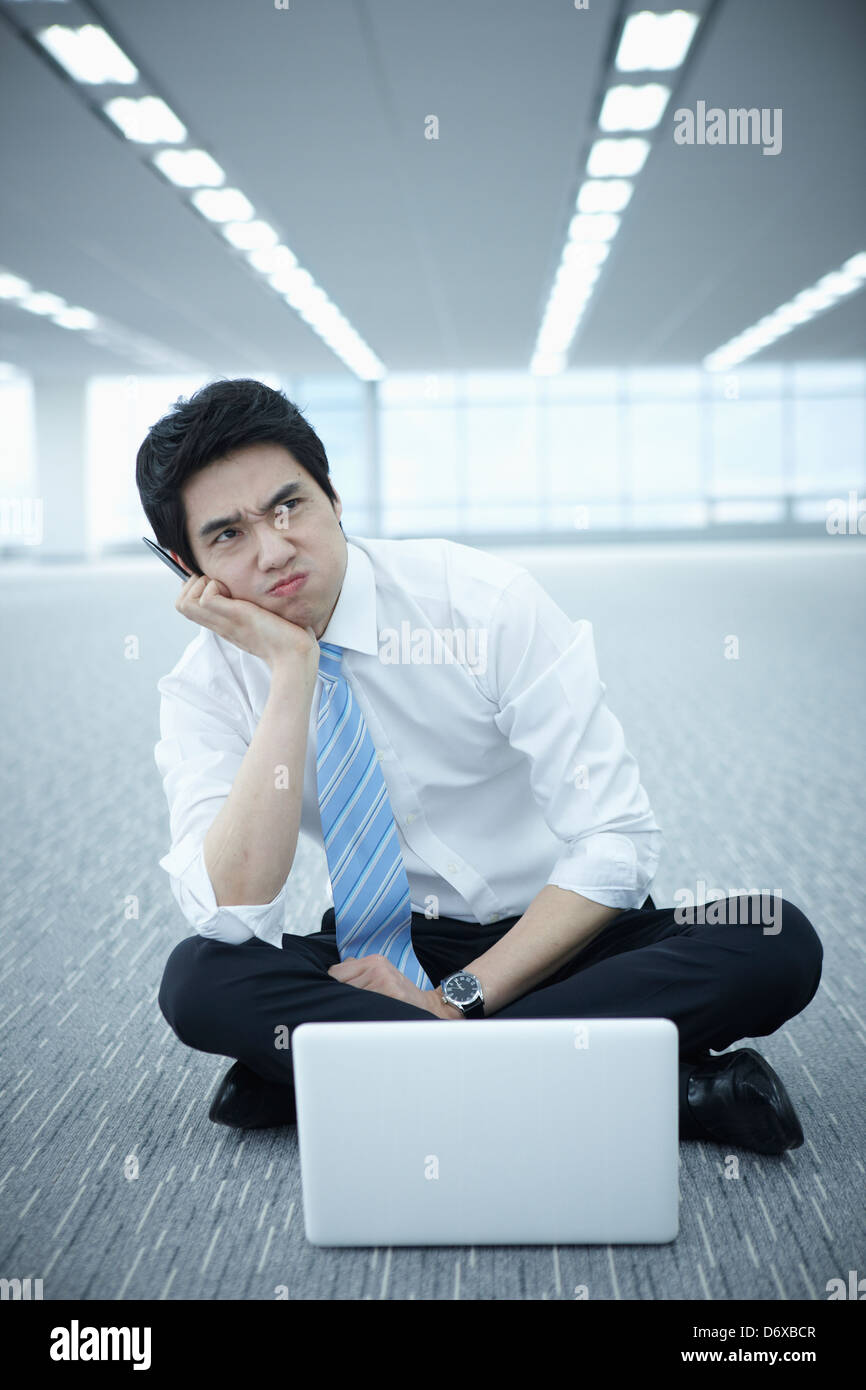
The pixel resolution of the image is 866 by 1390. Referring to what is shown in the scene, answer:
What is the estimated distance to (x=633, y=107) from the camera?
20.6 ft

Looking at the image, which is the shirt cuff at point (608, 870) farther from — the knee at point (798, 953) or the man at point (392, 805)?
the knee at point (798, 953)

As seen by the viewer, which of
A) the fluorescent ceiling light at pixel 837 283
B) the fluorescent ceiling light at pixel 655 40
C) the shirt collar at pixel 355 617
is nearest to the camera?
the shirt collar at pixel 355 617

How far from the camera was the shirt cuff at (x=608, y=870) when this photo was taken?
5.38 feet

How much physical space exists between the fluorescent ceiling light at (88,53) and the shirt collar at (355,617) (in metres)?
4.43

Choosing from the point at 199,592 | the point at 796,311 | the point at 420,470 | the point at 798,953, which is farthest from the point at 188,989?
the point at 420,470

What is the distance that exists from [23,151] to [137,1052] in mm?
6526

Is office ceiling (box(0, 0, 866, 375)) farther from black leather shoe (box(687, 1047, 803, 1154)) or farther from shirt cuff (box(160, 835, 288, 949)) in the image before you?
black leather shoe (box(687, 1047, 803, 1154))

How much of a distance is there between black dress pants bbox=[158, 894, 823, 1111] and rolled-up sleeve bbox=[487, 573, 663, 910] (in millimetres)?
121

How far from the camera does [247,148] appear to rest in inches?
268

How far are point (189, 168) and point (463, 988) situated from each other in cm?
697

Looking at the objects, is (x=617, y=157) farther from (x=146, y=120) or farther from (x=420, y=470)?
(x=420, y=470)

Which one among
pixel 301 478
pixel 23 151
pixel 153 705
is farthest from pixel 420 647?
pixel 23 151

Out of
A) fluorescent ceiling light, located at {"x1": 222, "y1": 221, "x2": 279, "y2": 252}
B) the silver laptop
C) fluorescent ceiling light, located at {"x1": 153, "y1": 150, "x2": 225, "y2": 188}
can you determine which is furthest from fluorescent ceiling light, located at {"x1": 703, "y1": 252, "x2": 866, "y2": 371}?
the silver laptop

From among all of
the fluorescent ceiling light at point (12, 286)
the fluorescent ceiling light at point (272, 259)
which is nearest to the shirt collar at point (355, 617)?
the fluorescent ceiling light at point (272, 259)
